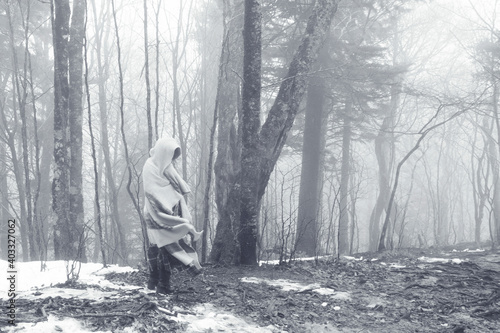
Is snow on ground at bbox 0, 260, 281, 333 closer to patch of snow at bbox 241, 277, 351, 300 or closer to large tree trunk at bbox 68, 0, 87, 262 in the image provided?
patch of snow at bbox 241, 277, 351, 300

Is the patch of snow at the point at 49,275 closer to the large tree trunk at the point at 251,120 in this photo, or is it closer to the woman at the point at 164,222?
the woman at the point at 164,222

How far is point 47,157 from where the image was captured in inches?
814

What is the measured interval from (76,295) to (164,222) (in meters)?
1.22

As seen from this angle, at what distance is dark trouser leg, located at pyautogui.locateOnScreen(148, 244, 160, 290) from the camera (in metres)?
5.29

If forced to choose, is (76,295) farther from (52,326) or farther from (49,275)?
(49,275)

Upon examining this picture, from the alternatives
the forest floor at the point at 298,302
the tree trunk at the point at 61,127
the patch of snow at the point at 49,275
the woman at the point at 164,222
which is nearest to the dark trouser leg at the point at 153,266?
the woman at the point at 164,222

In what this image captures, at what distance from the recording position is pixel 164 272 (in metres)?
5.23

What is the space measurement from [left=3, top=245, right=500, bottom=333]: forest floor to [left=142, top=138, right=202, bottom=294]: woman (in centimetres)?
29

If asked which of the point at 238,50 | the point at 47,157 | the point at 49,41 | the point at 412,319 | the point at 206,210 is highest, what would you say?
the point at 49,41

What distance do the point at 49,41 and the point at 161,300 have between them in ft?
66.9

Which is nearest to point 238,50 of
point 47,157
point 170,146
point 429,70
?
point 170,146

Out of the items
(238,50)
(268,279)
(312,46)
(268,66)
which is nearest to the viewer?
(268,279)

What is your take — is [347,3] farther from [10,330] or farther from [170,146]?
[10,330]

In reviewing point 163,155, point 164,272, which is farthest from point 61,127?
point 164,272
